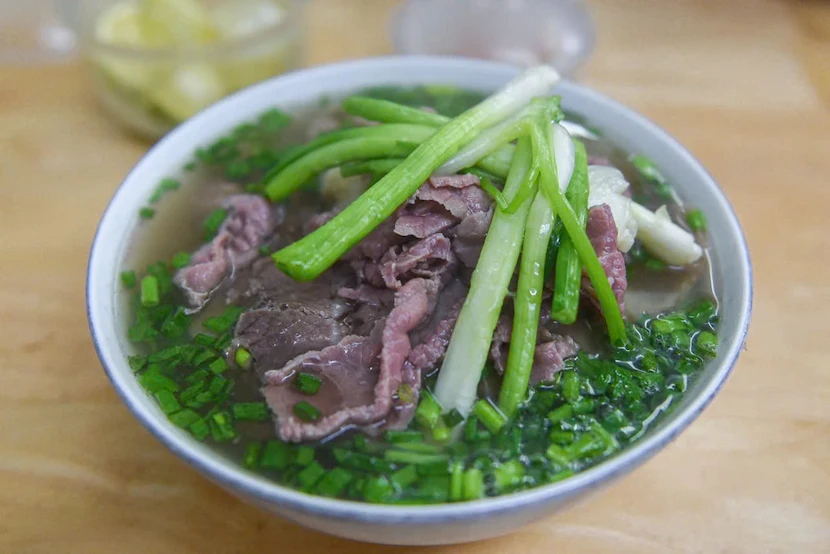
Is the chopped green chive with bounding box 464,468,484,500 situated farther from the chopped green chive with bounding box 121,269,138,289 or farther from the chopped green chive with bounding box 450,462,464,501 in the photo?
the chopped green chive with bounding box 121,269,138,289

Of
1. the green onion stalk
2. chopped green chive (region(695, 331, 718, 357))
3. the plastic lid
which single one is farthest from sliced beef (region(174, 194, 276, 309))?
the plastic lid

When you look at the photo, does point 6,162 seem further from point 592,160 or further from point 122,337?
point 592,160

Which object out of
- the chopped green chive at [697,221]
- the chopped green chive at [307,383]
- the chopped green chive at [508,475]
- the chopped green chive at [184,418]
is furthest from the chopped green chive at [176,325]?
the chopped green chive at [697,221]

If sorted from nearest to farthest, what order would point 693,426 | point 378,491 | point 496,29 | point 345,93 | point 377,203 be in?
point 378,491, point 377,203, point 693,426, point 345,93, point 496,29

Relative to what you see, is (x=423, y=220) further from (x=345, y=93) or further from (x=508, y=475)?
(x=345, y=93)

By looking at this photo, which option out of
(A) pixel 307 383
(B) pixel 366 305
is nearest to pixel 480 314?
(B) pixel 366 305

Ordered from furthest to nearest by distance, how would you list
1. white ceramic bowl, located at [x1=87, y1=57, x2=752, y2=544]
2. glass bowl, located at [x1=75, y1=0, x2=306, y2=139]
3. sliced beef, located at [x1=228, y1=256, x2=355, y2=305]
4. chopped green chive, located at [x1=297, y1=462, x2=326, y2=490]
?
glass bowl, located at [x1=75, y1=0, x2=306, y2=139]
sliced beef, located at [x1=228, y1=256, x2=355, y2=305]
chopped green chive, located at [x1=297, y1=462, x2=326, y2=490]
white ceramic bowl, located at [x1=87, y1=57, x2=752, y2=544]
